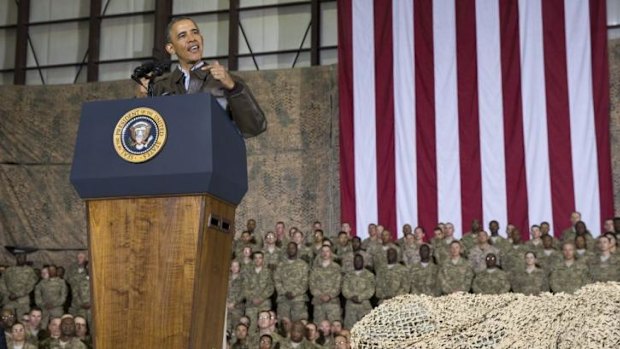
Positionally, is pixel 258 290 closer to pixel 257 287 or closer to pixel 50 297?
pixel 257 287

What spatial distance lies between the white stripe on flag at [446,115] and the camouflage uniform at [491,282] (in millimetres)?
1577

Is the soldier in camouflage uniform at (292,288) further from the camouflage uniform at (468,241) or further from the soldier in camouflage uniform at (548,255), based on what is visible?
the soldier in camouflage uniform at (548,255)

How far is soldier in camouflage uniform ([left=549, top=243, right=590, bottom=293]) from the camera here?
8672 millimetres

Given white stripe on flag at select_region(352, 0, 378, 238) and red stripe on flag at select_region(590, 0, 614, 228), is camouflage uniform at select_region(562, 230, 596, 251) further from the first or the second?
white stripe on flag at select_region(352, 0, 378, 238)

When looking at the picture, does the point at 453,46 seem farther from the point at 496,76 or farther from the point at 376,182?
the point at 376,182

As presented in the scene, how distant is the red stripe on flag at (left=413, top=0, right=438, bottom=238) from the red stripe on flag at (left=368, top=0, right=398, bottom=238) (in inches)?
13.6

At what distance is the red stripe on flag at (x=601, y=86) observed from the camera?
1013cm

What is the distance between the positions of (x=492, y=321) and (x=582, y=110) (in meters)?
9.76

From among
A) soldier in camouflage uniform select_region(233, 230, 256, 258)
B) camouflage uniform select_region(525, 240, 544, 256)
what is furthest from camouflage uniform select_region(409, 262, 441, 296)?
soldier in camouflage uniform select_region(233, 230, 256, 258)

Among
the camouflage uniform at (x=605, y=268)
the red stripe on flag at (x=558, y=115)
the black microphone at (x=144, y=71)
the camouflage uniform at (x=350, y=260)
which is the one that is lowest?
the black microphone at (x=144, y=71)

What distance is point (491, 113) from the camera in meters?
10.6

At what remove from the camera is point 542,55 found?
10492mm

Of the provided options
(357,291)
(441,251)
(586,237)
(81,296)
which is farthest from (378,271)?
(81,296)

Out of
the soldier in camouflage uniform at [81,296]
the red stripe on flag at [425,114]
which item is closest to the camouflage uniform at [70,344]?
the soldier in camouflage uniform at [81,296]
